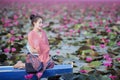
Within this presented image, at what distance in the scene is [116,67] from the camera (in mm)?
3322

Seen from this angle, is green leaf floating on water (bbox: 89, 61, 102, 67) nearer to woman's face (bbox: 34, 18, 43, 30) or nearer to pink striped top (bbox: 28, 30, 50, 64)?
pink striped top (bbox: 28, 30, 50, 64)

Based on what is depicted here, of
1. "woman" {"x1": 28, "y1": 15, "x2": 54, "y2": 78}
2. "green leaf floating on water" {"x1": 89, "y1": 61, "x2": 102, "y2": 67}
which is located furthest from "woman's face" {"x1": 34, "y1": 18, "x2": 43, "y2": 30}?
"green leaf floating on water" {"x1": 89, "y1": 61, "x2": 102, "y2": 67}

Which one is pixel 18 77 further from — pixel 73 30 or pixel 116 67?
pixel 73 30

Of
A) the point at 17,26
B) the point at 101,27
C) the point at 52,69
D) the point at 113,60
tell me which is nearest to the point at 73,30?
the point at 101,27

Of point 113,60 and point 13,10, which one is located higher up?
point 13,10

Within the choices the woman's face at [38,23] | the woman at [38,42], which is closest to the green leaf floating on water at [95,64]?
the woman at [38,42]

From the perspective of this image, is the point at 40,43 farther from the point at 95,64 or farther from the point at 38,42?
the point at 95,64

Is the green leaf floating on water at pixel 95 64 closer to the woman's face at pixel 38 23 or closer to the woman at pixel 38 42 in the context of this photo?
the woman at pixel 38 42

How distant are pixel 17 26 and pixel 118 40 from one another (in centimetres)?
218

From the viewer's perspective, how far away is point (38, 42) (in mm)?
3016

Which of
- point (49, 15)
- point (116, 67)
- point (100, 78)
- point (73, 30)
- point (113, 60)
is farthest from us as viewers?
point (49, 15)

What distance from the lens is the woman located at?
3010 millimetres

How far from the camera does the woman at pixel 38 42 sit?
118 inches

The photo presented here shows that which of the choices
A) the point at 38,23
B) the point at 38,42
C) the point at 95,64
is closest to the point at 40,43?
the point at 38,42
